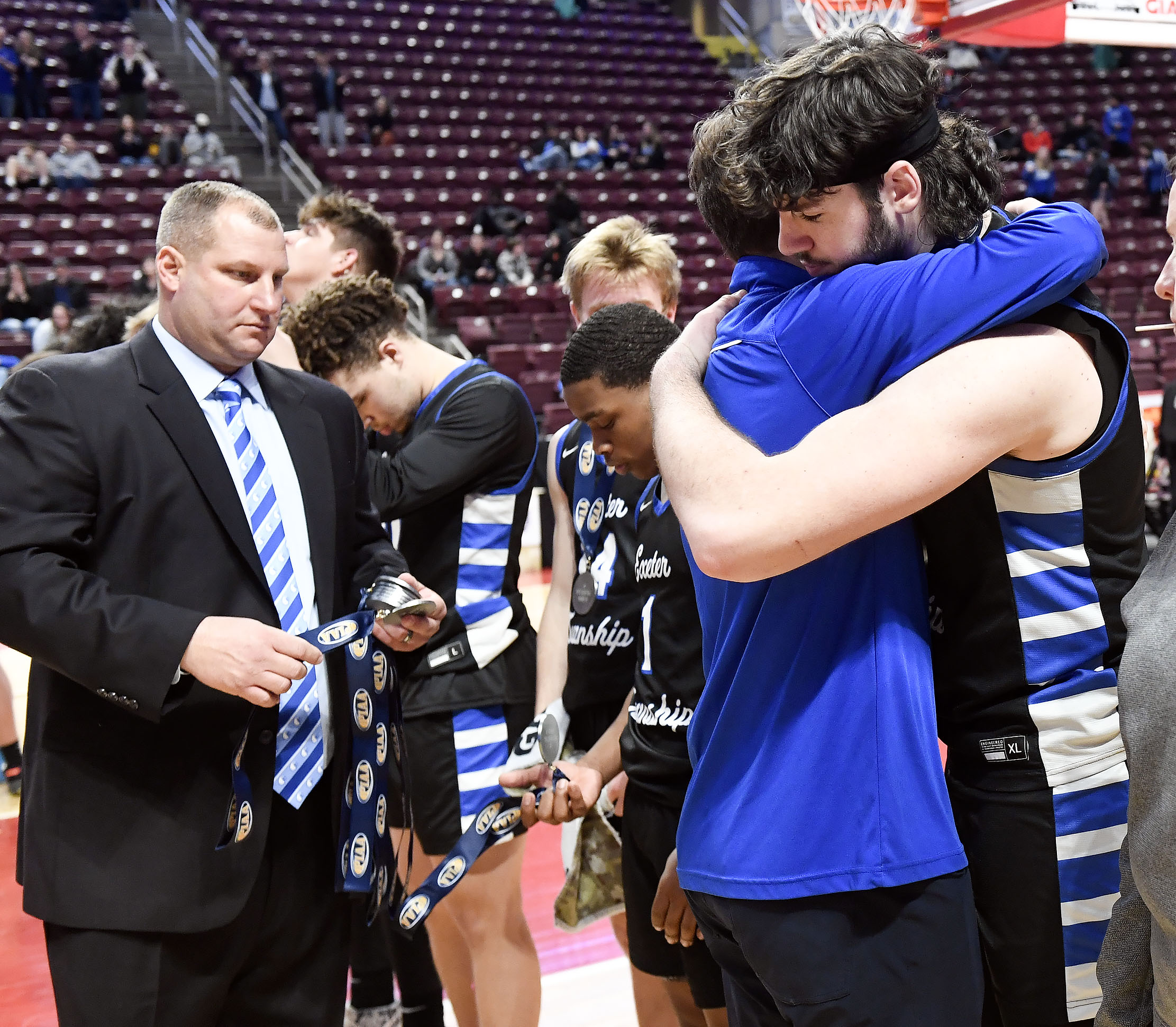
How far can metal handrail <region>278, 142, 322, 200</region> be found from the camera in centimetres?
1397

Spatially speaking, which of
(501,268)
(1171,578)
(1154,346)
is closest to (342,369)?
(1171,578)

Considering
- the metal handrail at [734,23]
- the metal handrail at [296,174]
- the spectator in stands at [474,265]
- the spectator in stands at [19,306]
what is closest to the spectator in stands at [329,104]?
the metal handrail at [296,174]

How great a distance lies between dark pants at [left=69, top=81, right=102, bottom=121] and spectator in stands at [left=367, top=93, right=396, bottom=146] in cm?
334

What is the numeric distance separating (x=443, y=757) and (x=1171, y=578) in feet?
6.08

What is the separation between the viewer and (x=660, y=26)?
20.6m

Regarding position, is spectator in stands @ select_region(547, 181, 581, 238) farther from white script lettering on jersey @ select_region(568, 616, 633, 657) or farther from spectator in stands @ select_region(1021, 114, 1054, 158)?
white script lettering on jersey @ select_region(568, 616, 633, 657)

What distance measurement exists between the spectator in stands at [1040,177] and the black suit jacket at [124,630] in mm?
16500

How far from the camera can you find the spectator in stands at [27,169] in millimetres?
12344

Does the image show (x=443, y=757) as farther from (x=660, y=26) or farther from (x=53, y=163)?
(x=660, y=26)

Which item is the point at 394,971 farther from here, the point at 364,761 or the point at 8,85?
the point at 8,85

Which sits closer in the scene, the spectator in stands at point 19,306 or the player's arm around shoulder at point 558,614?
the player's arm around shoulder at point 558,614

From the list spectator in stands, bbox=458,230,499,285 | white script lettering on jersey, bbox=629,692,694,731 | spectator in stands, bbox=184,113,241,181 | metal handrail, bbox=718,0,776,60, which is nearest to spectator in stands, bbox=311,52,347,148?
spectator in stands, bbox=184,113,241,181

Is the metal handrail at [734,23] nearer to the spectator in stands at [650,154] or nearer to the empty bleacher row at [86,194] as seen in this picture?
the spectator in stands at [650,154]

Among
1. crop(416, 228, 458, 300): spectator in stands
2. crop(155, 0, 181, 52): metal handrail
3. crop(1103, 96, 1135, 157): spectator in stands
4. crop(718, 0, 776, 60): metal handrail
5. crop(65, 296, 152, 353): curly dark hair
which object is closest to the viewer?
crop(65, 296, 152, 353): curly dark hair
